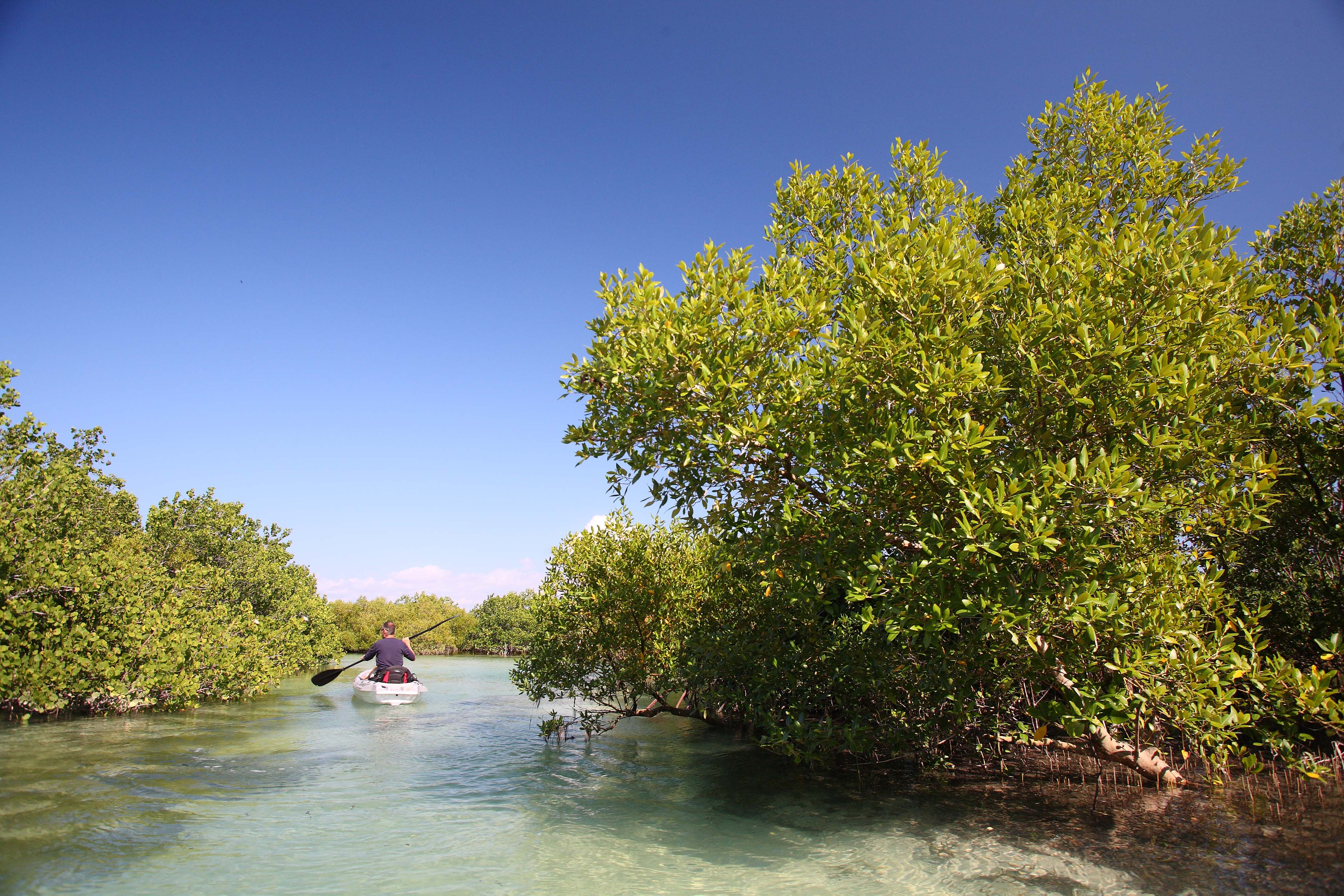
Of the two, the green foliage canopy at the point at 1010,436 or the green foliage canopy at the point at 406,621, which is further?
the green foliage canopy at the point at 406,621

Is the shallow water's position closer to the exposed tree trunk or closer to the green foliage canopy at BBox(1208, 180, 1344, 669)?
the exposed tree trunk

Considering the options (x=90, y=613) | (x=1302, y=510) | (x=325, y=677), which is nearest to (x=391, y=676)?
(x=325, y=677)

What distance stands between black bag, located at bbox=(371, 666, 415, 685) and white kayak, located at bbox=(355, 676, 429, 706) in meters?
0.07

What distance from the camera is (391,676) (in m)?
23.3

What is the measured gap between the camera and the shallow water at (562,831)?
24.7 ft

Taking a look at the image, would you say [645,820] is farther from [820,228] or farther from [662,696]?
[820,228]

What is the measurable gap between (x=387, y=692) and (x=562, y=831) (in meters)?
15.9

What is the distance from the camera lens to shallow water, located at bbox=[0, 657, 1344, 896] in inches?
296

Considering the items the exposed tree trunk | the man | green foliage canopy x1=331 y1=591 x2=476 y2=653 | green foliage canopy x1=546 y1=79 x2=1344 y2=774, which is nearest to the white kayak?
the man

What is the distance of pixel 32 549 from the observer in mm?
15297

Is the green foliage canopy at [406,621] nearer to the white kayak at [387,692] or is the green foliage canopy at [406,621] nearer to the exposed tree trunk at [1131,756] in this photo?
the white kayak at [387,692]

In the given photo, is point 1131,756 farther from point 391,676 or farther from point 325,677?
point 391,676

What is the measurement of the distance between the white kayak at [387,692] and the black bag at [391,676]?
0.07m

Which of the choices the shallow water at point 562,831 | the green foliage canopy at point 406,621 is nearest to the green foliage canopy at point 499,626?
the green foliage canopy at point 406,621
